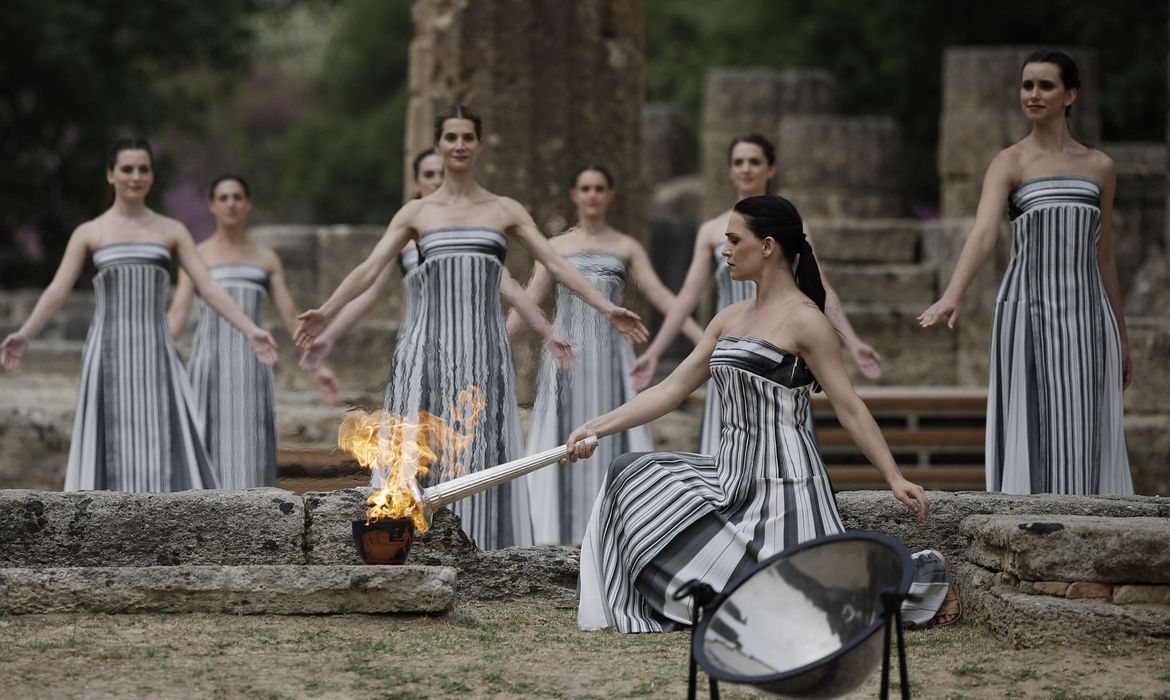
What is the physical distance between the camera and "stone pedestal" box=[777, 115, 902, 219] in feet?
66.4

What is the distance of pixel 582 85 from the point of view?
37.5ft

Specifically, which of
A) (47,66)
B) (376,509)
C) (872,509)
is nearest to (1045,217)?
(872,509)

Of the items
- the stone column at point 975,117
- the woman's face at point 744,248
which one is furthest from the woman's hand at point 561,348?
the stone column at point 975,117

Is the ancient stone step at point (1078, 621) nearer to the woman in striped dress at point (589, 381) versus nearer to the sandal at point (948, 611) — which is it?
the sandal at point (948, 611)

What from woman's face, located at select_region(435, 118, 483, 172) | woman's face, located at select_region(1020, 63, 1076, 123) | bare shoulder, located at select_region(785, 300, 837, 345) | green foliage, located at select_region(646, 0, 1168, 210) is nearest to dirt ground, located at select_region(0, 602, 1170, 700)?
bare shoulder, located at select_region(785, 300, 837, 345)

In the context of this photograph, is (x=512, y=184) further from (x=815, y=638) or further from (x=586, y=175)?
(x=815, y=638)

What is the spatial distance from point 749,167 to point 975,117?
1097cm

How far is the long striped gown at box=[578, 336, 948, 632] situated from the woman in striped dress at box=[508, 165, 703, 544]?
7.81ft

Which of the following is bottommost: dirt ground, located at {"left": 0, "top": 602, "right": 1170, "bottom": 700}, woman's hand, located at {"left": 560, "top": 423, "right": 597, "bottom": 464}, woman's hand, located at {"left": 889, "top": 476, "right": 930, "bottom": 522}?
dirt ground, located at {"left": 0, "top": 602, "right": 1170, "bottom": 700}

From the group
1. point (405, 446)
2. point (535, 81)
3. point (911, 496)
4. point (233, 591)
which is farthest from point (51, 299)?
point (911, 496)

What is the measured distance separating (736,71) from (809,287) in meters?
17.3

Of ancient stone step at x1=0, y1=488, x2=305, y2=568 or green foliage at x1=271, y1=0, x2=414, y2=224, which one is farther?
green foliage at x1=271, y1=0, x2=414, y2=224

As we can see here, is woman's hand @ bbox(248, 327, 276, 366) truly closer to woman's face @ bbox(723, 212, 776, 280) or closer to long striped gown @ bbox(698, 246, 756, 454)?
long striped gown @ bbox(698, 246, 756, 454)

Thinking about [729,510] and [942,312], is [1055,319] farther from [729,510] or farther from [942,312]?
[729,510]
